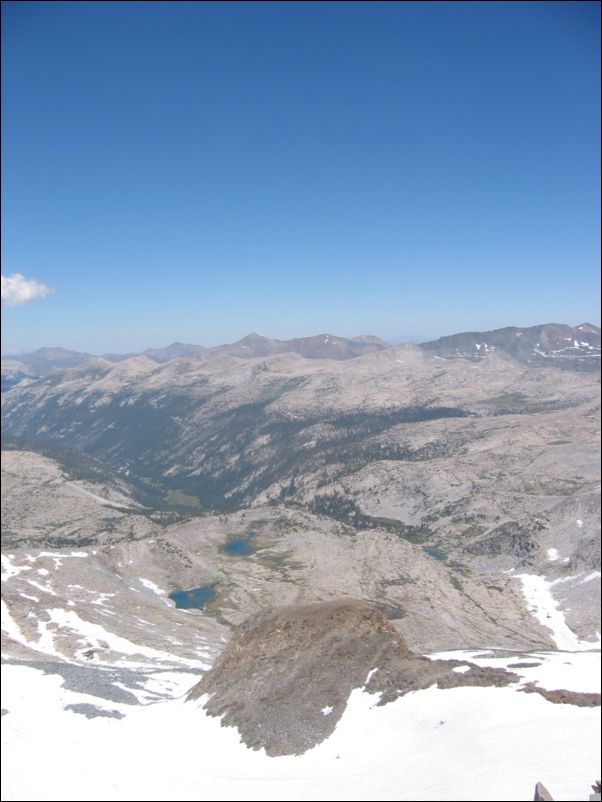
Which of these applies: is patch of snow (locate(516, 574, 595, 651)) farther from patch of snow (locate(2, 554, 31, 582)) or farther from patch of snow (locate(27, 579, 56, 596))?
patch of snow (locate(2, 554, 31, 582))

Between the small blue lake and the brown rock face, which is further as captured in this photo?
the small blue lake

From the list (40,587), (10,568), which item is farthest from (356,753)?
(10,568)

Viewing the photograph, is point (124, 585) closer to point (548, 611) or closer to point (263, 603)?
point (263, 603)

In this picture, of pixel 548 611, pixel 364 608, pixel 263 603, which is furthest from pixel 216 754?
pixel 548 611

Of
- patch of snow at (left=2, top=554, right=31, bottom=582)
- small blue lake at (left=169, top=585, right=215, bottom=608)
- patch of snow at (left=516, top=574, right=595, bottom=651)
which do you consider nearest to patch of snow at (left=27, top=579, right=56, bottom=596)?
patch of snow at (left=2, top=554, right=31, bottom=582)

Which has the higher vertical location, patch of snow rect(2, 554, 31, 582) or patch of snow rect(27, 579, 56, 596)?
patch of snow rect(2, 554, 31, 582)

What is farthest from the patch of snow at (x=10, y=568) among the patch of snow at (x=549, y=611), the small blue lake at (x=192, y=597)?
the patch of snow at (x=549, y=611)

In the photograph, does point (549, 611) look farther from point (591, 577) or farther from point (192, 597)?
point (192, 597)
